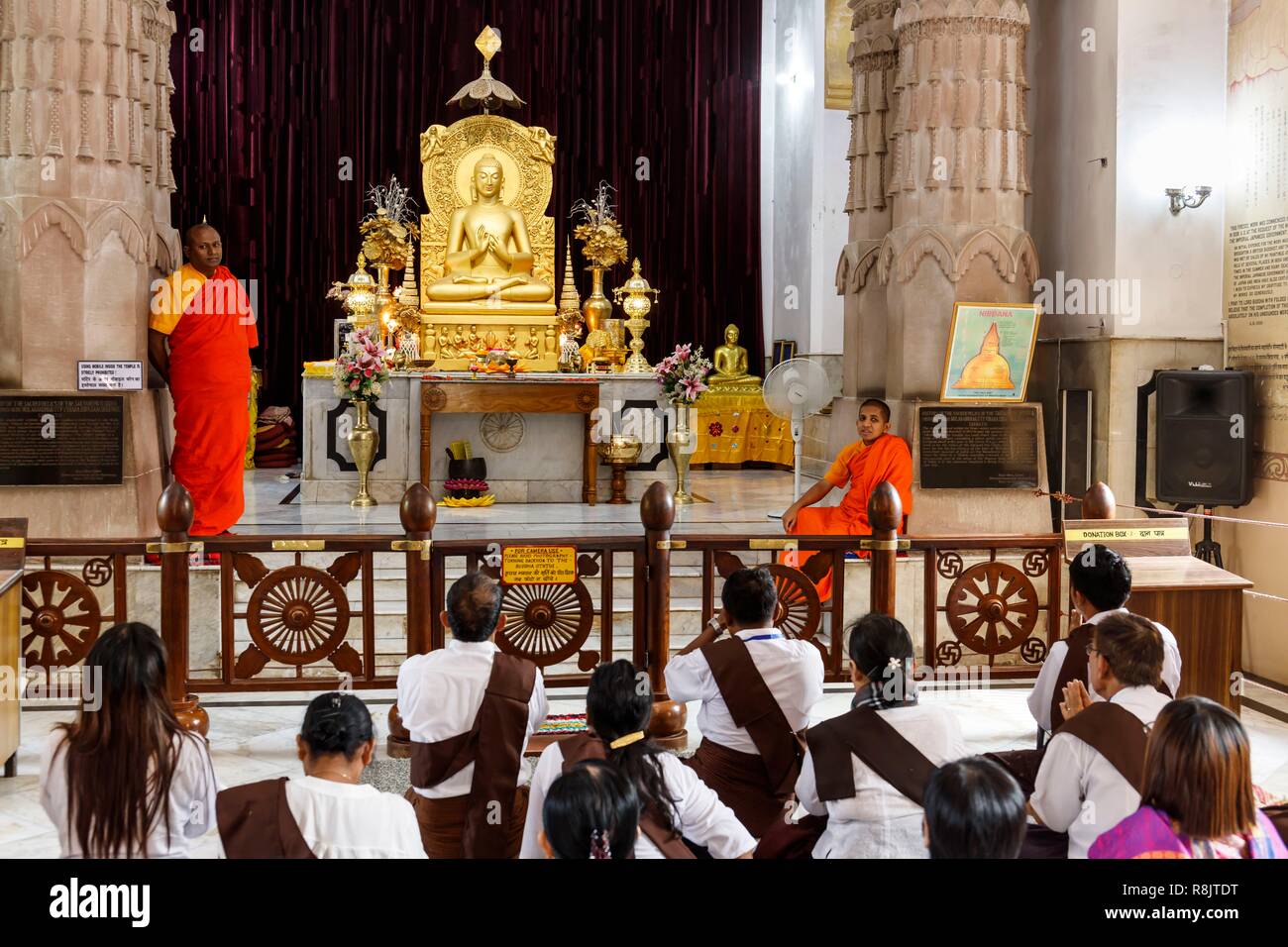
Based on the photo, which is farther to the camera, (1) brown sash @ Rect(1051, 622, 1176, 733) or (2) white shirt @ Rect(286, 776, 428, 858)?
(1) brown sash @ Rect(1051, 622, 1176, 733)

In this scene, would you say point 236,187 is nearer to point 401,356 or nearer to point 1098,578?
point 401,356

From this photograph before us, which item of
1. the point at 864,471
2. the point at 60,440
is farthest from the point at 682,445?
the point at 60,440

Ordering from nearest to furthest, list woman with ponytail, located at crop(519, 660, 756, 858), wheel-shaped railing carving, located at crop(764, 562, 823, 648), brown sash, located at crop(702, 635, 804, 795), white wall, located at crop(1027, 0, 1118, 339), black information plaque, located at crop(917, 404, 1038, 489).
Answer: woman with ponytail, located at crop(519, 660, 756, 858), brown sash, located at crop(702, 635, 804, 795), wheel-shaped railing carving, located at crop(764, 562, 823, 648), black information plaque, located at crop(917, 404, 1038, 489), white wall, located at crop(1027, 0, 1118, 339)

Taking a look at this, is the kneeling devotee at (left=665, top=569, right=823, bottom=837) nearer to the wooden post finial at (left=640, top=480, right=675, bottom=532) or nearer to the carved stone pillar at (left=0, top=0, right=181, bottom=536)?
the wooden post finial at (left=640, top=480, right=675, bottom=532)

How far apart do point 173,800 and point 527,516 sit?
6966 millimetres

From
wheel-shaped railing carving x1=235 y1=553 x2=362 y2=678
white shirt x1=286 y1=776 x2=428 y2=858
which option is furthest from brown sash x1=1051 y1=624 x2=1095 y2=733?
wheel-shaped railing carving x1=235 y1=553 x2=362 y2=678

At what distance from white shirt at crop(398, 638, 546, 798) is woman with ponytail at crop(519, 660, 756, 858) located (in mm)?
849

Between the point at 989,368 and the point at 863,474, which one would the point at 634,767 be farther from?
the point at 989,368

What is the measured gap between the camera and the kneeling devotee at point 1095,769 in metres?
3.18

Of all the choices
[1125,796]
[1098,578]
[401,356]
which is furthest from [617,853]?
[401,356]

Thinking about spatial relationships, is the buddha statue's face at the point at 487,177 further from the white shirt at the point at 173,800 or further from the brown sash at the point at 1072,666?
the white shirt at the point at 173,800

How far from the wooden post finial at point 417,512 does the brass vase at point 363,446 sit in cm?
469

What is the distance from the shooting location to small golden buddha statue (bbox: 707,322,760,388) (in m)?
14.9

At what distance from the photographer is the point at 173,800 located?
2.93 meters
